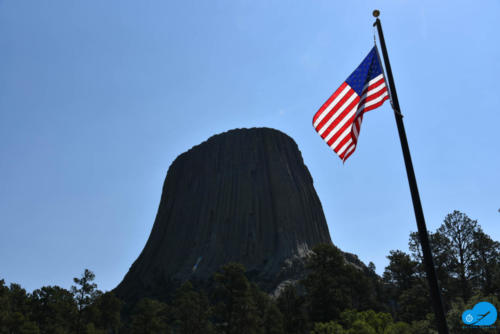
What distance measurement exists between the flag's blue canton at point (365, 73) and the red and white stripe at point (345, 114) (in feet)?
0.39

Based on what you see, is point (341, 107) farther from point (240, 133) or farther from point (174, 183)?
point (174, 183)

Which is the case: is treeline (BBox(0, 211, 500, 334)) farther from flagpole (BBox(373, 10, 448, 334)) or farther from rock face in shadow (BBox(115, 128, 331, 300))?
flagpole (BBox(373, 10, 448, 334))

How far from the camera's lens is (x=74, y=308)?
37188 mm

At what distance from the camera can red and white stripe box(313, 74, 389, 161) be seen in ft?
29.9

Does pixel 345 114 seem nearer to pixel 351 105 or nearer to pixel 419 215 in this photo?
pixel 351 105

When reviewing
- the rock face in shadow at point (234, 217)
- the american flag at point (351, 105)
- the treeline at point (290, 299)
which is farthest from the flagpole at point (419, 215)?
the rock face in shadow at point (234, 217)

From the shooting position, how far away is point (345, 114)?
33.0 feet

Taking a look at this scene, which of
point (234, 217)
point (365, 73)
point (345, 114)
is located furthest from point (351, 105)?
point (234, 217)

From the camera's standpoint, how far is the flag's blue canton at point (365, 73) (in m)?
9.40

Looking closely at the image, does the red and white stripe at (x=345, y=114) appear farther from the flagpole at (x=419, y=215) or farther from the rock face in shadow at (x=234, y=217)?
the rock face in shadow at (x=234, y=217)

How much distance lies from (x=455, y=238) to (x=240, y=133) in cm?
5672

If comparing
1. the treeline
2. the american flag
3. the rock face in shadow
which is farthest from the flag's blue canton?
the rock face in shadow

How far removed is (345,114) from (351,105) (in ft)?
0.91

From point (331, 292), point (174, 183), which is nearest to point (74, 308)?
point (331, 292)
